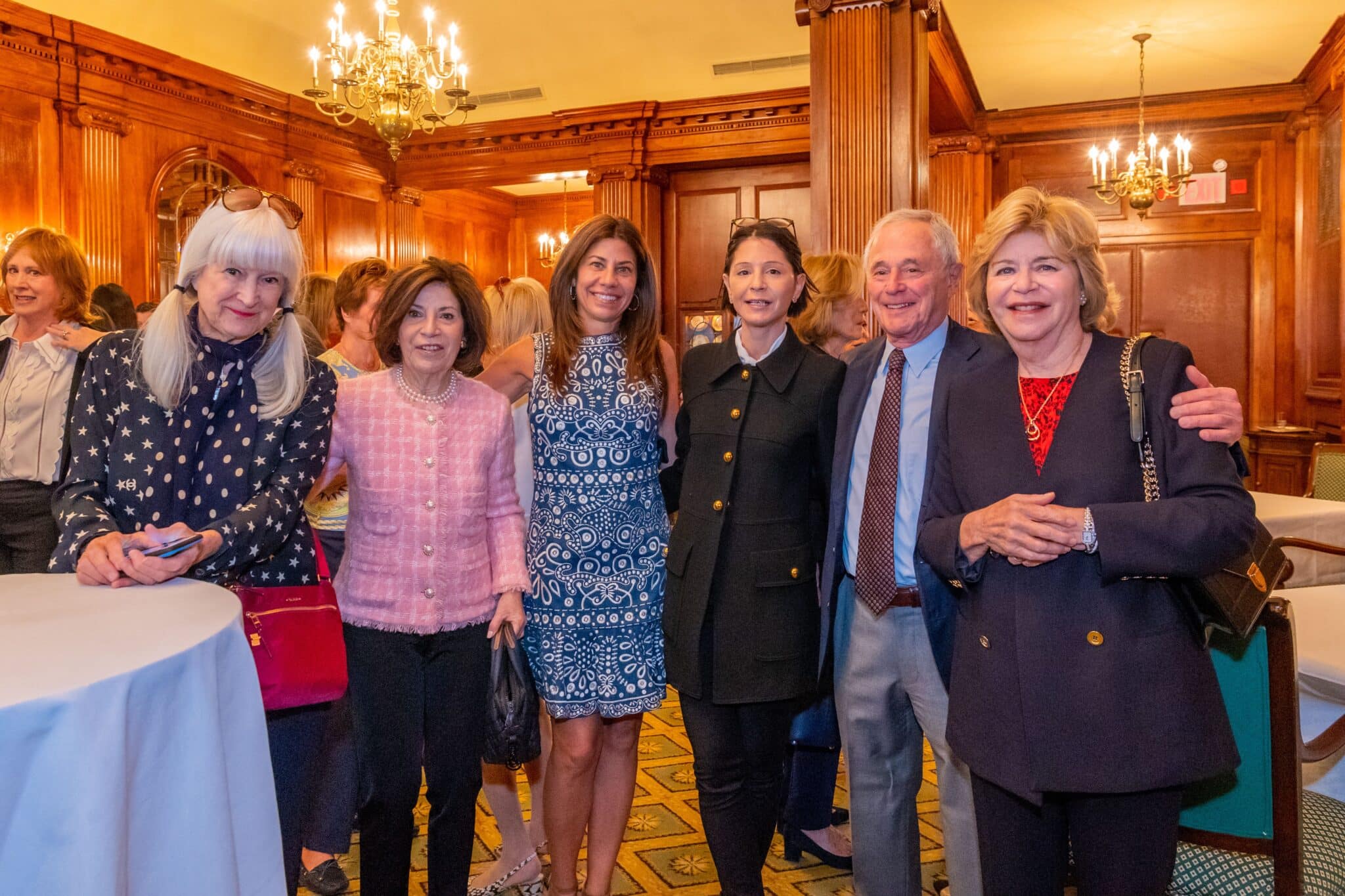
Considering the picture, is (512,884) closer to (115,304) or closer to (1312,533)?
(1312,533)

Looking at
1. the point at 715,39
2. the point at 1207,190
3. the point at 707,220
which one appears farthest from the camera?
the point at 707,220

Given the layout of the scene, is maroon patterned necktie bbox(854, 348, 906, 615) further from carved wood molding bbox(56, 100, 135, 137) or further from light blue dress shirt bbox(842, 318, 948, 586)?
carved wood molding bbox(56, 100, 135, 137)

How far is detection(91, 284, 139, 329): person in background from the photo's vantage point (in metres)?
4.55

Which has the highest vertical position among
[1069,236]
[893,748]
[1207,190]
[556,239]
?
[556,239]

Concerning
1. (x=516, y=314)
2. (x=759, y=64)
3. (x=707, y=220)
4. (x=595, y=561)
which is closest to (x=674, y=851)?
(x=595, y=561)

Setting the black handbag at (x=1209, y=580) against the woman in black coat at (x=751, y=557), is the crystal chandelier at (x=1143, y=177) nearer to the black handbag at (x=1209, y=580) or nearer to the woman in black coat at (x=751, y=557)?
the woman in black coat at (x=751, y=557)

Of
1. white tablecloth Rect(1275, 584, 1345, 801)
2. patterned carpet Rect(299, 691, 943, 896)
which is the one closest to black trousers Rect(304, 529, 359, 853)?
patterned carpet Rect(299, 691, 943, 896)

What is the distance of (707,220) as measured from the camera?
33.7 ft

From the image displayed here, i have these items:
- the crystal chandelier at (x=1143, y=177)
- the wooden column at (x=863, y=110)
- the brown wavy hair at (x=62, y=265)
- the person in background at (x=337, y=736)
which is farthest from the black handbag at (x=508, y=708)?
the crystal chandelier at (x=1143, y=177)

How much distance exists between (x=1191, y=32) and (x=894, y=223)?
21.6ft

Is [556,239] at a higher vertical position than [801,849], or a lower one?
higher

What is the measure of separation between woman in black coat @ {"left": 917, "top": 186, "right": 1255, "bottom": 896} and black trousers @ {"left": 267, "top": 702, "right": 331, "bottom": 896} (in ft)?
4.20

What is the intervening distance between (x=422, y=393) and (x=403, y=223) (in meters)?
9.56

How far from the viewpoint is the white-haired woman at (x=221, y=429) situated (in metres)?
1.78
